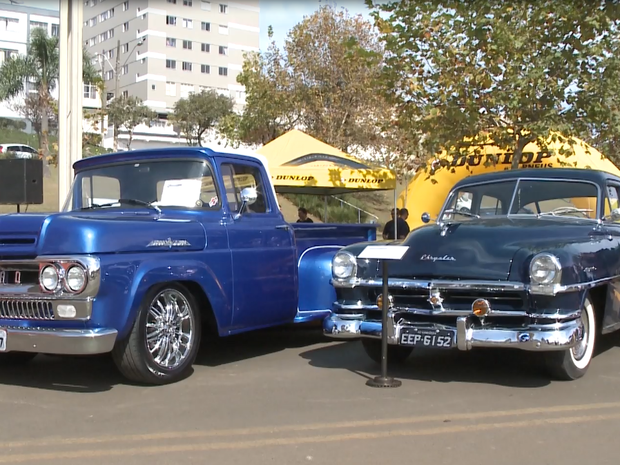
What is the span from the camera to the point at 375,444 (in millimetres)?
4434

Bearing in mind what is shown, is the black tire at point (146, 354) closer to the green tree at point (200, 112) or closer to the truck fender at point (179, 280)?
the truck fender at point (179, 280)

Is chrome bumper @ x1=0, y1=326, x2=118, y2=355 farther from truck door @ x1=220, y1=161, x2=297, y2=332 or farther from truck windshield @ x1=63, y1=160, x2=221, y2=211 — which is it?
truck windshield @ x1=63, y1=160, x2=221, y2=211

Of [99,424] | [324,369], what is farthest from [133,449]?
[324,369]

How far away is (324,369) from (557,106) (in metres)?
9.02

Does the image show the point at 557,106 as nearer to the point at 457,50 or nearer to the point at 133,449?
the point at 457,50

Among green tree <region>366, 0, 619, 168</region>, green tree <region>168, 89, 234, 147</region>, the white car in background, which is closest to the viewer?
green tree <region>366, 0, 619, 168</region>

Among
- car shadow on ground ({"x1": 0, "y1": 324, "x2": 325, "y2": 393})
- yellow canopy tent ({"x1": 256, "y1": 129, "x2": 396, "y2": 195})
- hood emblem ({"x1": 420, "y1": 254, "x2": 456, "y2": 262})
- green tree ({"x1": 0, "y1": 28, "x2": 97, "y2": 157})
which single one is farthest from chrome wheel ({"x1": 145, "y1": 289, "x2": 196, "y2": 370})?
green tree ({"x1": 0, "y1": 28, "x2": 97, "y2": 157})

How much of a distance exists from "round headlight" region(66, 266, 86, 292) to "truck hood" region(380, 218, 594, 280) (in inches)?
96.1

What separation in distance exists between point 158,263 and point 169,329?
573mm

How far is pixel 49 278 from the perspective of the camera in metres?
5.32

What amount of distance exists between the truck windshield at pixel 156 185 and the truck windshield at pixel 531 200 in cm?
234

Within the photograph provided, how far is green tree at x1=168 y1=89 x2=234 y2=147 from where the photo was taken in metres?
54.0

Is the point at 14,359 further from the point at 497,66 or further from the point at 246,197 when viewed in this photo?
the point at 497,66

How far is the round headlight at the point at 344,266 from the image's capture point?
21.0 ft
